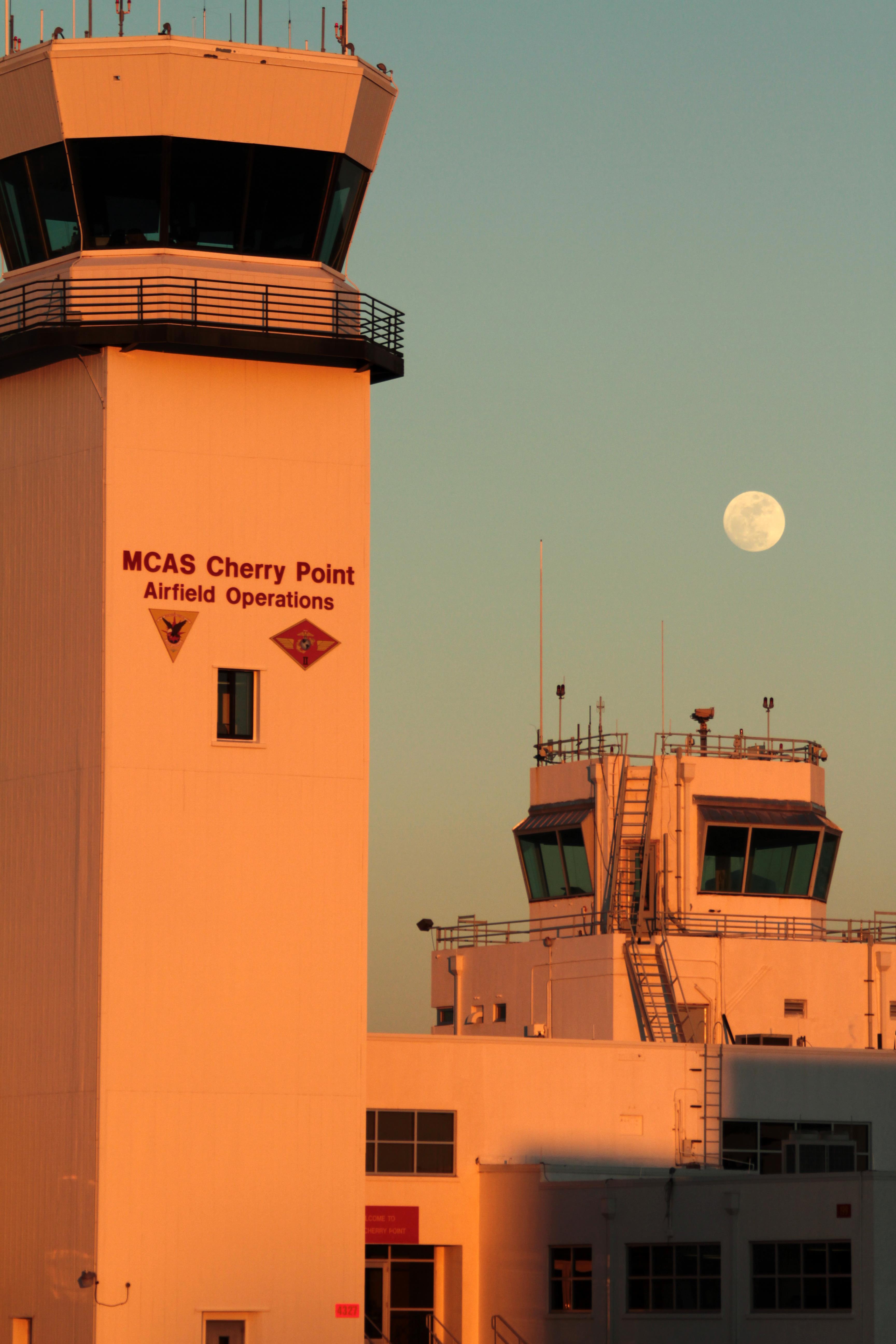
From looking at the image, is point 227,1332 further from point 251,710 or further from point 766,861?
point 766,861

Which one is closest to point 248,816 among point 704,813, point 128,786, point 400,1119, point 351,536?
point 128,786

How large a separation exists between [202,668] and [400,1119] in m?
15.2

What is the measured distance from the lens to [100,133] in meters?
48.5

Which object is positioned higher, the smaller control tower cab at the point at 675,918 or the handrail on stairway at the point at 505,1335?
the smaller control tower cab at the point at 675,918

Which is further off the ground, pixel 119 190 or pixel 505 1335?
pixel 119 190

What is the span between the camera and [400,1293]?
192ft

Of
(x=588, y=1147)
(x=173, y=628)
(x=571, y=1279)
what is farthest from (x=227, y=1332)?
(x=588, y=1147)

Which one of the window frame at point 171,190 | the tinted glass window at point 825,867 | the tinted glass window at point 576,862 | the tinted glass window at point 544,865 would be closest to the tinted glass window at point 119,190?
the window frame at point 171,190

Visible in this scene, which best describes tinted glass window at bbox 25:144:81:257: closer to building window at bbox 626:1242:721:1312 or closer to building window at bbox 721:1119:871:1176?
building window at bbox 626:1242:721:1312

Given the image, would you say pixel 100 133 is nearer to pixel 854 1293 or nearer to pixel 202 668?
pixel 202 668

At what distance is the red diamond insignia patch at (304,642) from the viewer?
49.1m

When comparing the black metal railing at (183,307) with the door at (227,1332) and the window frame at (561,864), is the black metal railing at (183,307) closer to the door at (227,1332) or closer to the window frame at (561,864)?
the door at (227,1332)

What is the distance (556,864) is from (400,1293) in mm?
22108

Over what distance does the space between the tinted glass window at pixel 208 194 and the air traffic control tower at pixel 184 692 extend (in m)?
0.05
